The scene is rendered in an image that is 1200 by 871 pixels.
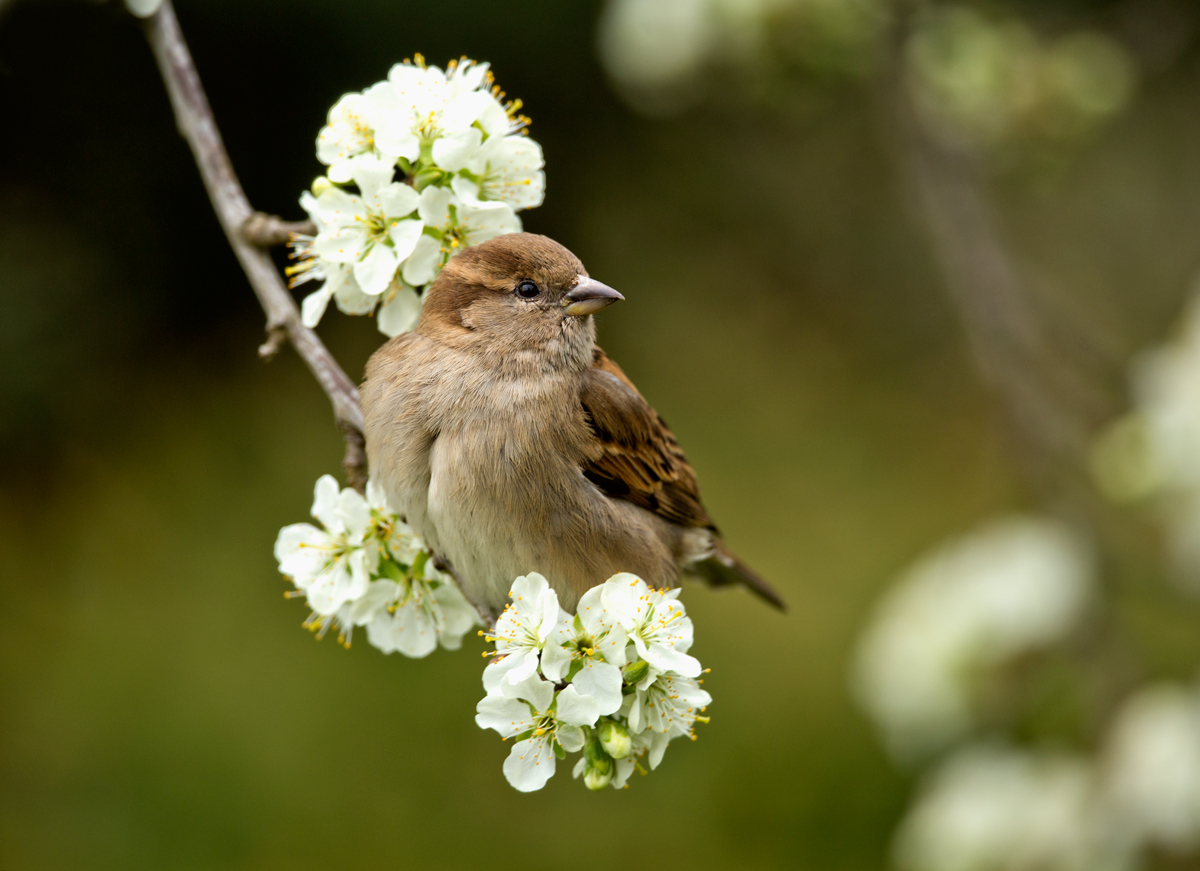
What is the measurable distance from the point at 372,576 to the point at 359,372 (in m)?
6.44

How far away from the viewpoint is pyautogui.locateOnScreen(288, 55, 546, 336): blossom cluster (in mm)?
2104

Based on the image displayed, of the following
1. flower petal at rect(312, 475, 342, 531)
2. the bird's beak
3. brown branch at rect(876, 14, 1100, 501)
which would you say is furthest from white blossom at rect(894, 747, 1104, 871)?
flower petal at rect(312, 475, 342, 531)

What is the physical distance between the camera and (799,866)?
5.62m

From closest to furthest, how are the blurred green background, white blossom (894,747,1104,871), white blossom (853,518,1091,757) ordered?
white blossom (894,747,1104,871) < white blossom (853,518,1091,757) < the blurred green background

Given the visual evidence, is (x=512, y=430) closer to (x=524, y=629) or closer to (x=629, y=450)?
(x=629, y=450)

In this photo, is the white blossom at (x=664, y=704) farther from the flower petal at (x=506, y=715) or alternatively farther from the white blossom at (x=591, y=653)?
the flower petal at (x=506, y=715)

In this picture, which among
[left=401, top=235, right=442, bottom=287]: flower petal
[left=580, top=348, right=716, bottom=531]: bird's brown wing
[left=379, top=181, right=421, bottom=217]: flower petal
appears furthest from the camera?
[left=580, top=348, right=716, bottom=531]: bird's brown wing

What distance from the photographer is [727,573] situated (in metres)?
3.02

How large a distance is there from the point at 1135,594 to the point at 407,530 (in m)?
5.27

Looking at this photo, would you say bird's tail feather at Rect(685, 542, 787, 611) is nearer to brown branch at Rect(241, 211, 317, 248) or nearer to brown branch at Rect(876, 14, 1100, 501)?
brown branch at Rect(876, 14, 1100, 501)

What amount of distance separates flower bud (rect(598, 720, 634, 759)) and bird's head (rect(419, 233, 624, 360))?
0.90 meters

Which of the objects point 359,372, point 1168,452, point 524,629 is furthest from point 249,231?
point 359,372

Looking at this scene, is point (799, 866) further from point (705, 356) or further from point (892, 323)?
point (892, 323)

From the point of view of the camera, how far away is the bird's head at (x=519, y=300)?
7.69 ft
